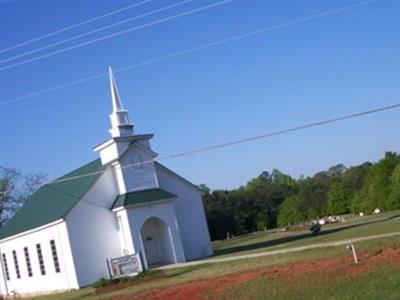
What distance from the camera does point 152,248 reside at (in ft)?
152

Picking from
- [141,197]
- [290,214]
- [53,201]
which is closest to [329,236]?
[141,197]

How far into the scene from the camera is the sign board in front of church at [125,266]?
123ft

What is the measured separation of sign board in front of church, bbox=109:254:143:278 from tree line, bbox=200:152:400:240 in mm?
40635

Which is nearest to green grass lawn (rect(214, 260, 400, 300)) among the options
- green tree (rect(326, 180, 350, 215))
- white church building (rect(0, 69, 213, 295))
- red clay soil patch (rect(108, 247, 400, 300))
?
red clay soil patch (rect(108, 247, 400, 300))

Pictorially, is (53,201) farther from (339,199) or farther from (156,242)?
(339,199)

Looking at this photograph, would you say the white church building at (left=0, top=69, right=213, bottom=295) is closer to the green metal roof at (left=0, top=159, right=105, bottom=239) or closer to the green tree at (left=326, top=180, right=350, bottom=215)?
the green metal roof at (left=0, top=159, right=105, bottom=239)

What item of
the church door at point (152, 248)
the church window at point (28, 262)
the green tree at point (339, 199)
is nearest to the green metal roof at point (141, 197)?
the church door at point (152, 248)

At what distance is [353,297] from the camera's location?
16.8 meters

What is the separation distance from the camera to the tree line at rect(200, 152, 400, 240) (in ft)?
253

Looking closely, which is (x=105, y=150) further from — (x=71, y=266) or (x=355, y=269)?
(x=355, y=269)

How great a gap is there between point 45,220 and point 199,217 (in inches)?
419

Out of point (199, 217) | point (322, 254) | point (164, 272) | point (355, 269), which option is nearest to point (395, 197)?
point (199, 217)

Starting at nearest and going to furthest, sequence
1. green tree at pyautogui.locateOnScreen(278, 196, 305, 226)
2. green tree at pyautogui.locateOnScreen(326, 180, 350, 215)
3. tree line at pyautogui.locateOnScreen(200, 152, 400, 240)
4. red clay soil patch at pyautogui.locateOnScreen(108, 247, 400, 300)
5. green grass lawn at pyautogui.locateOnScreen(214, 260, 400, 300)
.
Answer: green grass lawn at pyautogui.locateOnScreen(214, 260, 400, 300) → red clay soil patch at pyautogui.locateOnScreen(108, 247, 400, 300) → tree line at pyautogui.locateOnScreen(200, 152, 400, 240) → green tree at pyautogui.locateOnScreen(326, 180, 350, 215) → green tree at pyautogui.locateOnScreen(278, 196, 305, 226)

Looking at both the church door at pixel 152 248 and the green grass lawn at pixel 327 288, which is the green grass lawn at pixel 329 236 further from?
the green grass lawn at pixel 327 288
